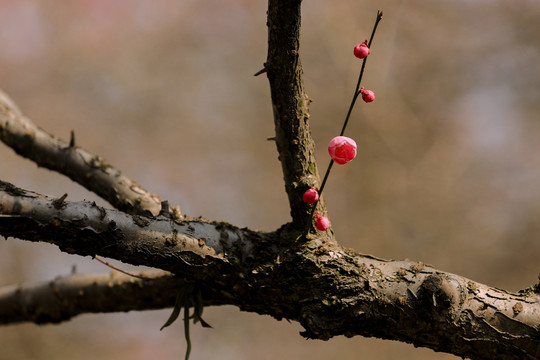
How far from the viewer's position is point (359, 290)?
2.30 feet

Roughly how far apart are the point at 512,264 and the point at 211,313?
1233 mm

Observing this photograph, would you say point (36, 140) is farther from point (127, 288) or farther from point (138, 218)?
point (138, 218)

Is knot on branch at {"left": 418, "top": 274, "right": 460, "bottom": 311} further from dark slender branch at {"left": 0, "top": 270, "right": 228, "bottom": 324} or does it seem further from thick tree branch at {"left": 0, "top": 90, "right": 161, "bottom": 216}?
thick tree branch at {"left": 0, "top": 90, "right": 161, "bottom": 216}

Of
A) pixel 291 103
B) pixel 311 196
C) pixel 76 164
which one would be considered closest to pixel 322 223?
pixel 311 196

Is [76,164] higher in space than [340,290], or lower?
higher

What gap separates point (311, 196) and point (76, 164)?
55 cm

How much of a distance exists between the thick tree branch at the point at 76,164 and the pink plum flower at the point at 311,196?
334 mm

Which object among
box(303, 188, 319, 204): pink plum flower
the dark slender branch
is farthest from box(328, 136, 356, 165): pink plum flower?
the dark slender branch

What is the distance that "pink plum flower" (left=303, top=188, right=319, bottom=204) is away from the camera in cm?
70

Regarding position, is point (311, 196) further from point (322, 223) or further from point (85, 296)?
point (85, 296)

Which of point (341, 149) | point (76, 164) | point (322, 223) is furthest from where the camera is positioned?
point (76, 164)

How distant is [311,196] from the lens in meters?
0.70

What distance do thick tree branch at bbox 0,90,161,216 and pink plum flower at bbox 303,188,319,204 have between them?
1.10ft

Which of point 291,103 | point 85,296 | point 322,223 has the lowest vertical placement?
point 85,296
